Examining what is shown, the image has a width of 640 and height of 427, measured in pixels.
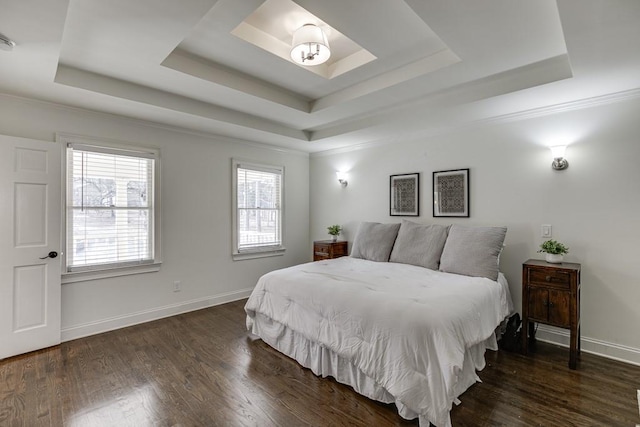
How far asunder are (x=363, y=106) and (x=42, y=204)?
3359 millimetres

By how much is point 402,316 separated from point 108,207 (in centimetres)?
330

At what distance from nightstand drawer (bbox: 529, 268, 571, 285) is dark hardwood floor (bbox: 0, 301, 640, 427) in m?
0.71

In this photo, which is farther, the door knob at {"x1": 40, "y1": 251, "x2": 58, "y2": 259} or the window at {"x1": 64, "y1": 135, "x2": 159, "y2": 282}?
the window at {"x1": 64, "y1": 135, "x2": 159, "y2": 282}

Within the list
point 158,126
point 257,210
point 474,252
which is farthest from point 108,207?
point 474,252

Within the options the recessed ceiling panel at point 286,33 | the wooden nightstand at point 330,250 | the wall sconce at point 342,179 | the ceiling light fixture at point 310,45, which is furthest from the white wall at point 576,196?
the ceiling light fixture at point 310,45

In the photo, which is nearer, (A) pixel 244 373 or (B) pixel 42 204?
(A) pixel 244 373

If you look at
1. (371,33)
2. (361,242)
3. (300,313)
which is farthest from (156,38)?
(361,242)

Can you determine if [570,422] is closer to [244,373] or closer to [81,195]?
[244,373]

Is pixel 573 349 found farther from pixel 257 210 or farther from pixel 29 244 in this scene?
pixel 29 244

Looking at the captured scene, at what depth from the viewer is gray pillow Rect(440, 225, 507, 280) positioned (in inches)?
113

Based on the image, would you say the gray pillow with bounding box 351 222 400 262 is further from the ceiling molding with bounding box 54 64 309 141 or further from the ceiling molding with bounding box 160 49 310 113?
the ceiling molding with bounding box 54 64 309 141

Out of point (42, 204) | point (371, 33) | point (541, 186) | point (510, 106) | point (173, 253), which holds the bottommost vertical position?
point (173, 253)

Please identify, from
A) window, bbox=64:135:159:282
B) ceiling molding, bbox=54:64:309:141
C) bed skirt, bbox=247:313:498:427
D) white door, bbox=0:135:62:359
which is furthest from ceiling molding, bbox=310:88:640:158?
white door, bbox=0:135:62:359

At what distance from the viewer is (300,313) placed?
2.61m
